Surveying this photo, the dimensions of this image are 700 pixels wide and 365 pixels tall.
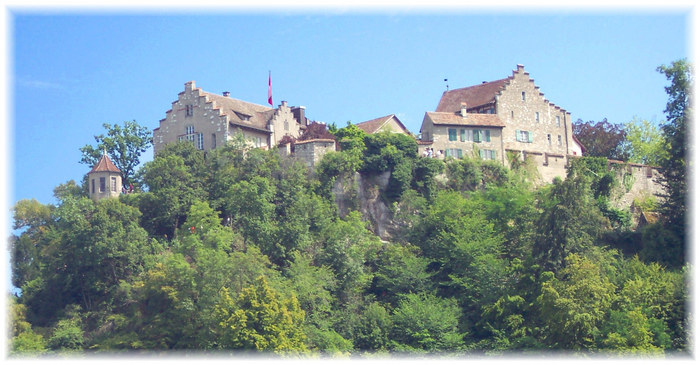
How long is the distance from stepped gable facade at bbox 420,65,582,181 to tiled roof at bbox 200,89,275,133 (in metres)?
11.2

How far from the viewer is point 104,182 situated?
65500mm

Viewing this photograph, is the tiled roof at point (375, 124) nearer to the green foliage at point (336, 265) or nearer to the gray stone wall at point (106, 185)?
the green foliage at point (336, 265)

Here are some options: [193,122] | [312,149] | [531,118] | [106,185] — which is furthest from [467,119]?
[106,185]

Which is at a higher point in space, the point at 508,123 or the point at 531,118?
the point at 531,118

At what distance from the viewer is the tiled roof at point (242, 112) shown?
70.2 meters

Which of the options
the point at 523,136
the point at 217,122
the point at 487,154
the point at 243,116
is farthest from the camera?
the point at 523,136

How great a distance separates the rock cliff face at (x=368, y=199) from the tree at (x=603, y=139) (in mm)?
23015

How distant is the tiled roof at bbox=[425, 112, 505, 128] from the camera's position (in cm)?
7338

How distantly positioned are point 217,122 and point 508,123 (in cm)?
2168

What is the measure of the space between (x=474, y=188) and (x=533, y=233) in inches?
431

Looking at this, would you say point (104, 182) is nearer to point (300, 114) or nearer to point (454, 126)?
point (300, 114)

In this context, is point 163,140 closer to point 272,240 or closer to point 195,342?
point 272,240

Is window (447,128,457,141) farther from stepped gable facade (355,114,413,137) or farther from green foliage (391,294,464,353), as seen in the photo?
green foliage (391,294,464,353)

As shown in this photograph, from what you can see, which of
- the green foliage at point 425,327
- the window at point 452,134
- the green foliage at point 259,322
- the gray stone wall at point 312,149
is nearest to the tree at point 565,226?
the green foliage at point 425,327
